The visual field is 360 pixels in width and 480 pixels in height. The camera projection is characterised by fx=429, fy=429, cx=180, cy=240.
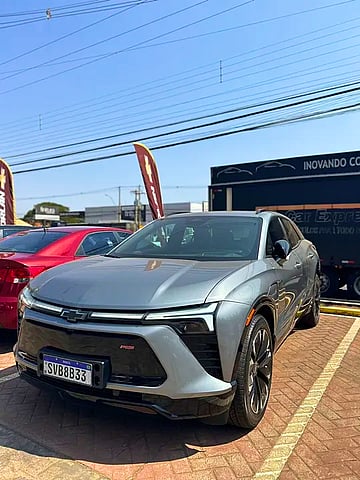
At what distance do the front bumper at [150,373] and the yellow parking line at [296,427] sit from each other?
0.43 m

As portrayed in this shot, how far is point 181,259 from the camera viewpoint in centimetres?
359

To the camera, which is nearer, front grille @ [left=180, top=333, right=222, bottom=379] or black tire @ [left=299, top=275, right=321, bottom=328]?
front grille @ [left=180, top=333, right=222, bottom=379]

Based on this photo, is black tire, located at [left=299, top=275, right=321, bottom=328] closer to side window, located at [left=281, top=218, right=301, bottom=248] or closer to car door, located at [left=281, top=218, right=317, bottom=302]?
car door, located at [left=281, top=218, right=317, bottom=302]

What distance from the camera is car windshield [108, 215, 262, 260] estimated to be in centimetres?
373

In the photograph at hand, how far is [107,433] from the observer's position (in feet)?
9.77

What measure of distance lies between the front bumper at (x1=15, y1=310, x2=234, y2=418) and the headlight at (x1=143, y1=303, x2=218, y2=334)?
1.6 inches

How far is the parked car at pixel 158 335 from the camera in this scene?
8.31 feet

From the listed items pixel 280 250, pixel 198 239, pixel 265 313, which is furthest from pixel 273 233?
pixel 265 313

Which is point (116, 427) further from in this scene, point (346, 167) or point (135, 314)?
point (346, 167)

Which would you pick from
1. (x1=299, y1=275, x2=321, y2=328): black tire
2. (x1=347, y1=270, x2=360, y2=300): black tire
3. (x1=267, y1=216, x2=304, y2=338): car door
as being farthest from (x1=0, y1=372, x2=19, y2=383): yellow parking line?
(x1=347, y1=270, x2=360, y2=300): black tire

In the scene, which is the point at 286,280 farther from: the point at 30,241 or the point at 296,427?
the point at 30,241

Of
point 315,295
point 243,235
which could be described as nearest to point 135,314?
point 243,235

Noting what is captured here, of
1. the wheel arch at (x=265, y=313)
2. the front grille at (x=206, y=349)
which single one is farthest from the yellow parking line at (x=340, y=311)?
the front grille at (x=206, y=349)

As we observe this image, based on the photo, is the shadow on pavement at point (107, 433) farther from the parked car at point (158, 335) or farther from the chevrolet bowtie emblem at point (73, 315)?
the chevrolet bowtie emblem at point (73, 315)
